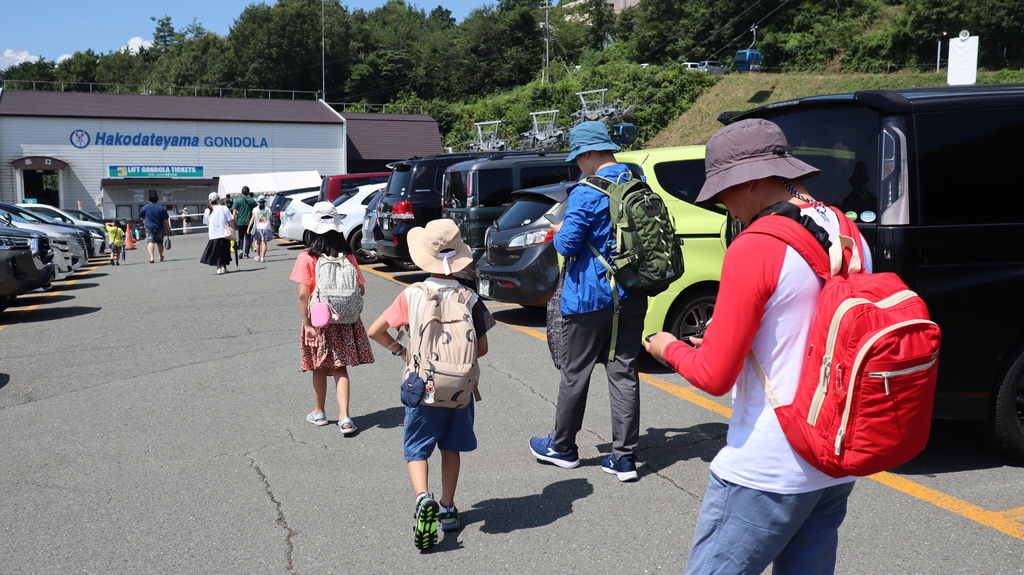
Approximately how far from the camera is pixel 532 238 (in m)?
8.28

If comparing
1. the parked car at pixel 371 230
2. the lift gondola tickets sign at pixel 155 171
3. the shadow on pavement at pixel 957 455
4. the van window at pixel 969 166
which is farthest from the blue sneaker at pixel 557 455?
the lift gondola tickets sign at pixel 155 171

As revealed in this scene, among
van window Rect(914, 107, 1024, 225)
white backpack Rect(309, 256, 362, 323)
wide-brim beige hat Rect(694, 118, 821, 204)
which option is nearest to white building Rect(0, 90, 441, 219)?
white backpack Rect(309, 256, 362, 323)

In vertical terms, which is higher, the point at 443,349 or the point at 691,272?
the point at 691,272

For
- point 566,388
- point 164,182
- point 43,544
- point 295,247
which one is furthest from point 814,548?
point 164,182

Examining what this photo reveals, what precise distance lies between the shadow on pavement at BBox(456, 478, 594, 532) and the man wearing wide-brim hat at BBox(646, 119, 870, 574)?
1.88 meters

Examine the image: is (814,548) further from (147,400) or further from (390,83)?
(390,83)

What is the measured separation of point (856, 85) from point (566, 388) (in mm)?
47733

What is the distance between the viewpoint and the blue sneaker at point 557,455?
185 inches

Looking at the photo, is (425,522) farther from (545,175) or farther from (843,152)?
(545,175)

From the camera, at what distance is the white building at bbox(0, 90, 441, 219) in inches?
1687

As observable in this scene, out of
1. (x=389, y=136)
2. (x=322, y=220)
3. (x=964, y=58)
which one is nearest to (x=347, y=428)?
(x=322, y=220)

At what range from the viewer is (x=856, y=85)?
151 ft

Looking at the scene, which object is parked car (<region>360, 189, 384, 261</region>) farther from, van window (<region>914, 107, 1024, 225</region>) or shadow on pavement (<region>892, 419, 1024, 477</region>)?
van window (<region>914, 107, 1024, 225</region>)

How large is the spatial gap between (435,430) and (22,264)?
32.1ft
